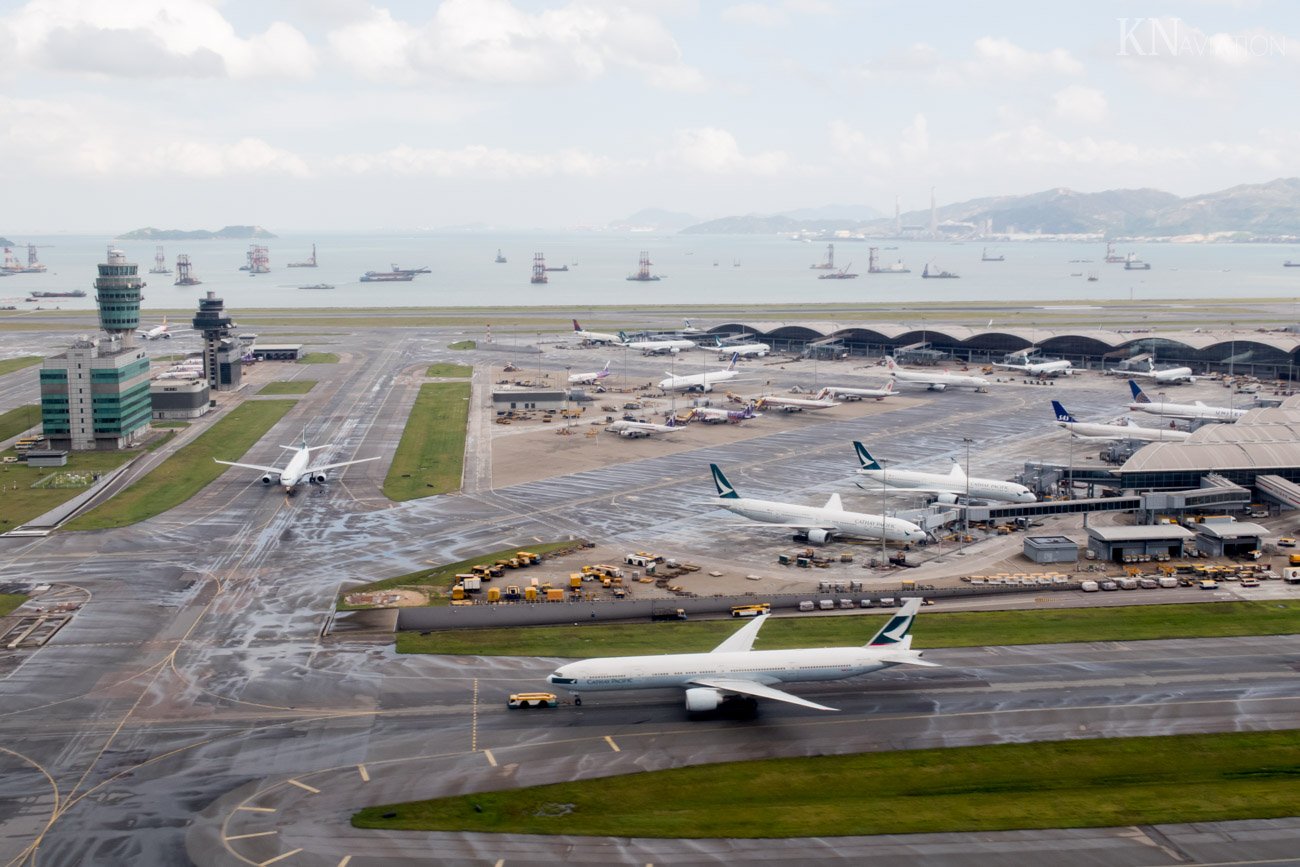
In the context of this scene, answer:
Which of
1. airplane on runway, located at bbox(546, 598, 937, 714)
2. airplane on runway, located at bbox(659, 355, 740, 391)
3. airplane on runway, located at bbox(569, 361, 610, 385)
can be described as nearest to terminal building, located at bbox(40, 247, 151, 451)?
airplane on runway, located at bbox(569, 361, 610, 385)

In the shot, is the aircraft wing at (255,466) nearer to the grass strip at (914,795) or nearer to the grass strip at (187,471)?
the grass strip at (187,471)

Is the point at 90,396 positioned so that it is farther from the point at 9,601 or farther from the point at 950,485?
the point at 950,485

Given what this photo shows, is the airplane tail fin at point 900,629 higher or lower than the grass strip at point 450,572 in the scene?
higher

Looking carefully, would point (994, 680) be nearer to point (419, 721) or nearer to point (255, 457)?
point (419, 721)

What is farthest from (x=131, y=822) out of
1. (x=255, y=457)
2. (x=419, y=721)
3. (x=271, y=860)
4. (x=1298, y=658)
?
(x=255, y=457)

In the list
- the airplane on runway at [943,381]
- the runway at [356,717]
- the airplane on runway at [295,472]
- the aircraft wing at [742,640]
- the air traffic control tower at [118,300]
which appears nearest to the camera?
the runway at [356,717]

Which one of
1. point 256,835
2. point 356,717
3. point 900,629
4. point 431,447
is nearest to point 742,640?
point 900,629

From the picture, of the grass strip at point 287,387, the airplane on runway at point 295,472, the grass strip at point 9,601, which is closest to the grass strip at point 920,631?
the grass strip at point 9,601
